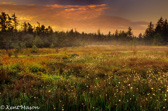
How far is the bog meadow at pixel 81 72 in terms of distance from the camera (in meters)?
2.81

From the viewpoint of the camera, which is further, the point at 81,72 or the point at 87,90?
the point at 81,72

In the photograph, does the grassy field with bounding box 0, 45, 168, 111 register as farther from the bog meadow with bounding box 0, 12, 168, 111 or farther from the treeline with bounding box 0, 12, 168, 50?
the treeline with bounding box 0, 12, 168, 50

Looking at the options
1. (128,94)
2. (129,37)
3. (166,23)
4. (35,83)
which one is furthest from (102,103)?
(129,37)

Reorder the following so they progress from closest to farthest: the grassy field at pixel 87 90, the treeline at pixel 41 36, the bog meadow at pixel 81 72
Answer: the grassy field at pixel 87 90 → the bog meadow at pixel 81 72 → the treeline at pixel 41 36

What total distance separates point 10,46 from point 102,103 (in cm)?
5230

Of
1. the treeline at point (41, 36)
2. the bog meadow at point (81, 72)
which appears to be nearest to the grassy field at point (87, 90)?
the bog meadow at point (81, 72)

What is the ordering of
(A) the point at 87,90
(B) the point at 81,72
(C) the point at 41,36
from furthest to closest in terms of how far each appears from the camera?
(C) the point at 41,36
(B) the point at 81,72
(A) the point at 87,90

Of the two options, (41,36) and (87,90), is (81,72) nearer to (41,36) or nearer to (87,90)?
(87,90)

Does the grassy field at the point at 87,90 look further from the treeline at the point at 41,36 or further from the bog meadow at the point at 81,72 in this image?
the treeline at the point at 41,36

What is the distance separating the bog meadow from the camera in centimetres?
281

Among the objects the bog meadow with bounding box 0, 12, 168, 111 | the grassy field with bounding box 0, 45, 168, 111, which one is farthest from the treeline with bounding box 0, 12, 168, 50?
the grassy field with bounding box 0, 45, 168, 111

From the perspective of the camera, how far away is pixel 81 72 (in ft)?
24.4

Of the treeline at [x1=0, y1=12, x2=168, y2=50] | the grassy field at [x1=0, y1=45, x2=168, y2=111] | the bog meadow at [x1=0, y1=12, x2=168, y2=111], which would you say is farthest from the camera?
the treeline at [x1=0, y1=12, x2=168, y2=50]

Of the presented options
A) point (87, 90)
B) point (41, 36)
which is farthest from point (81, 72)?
point (41, 36)
